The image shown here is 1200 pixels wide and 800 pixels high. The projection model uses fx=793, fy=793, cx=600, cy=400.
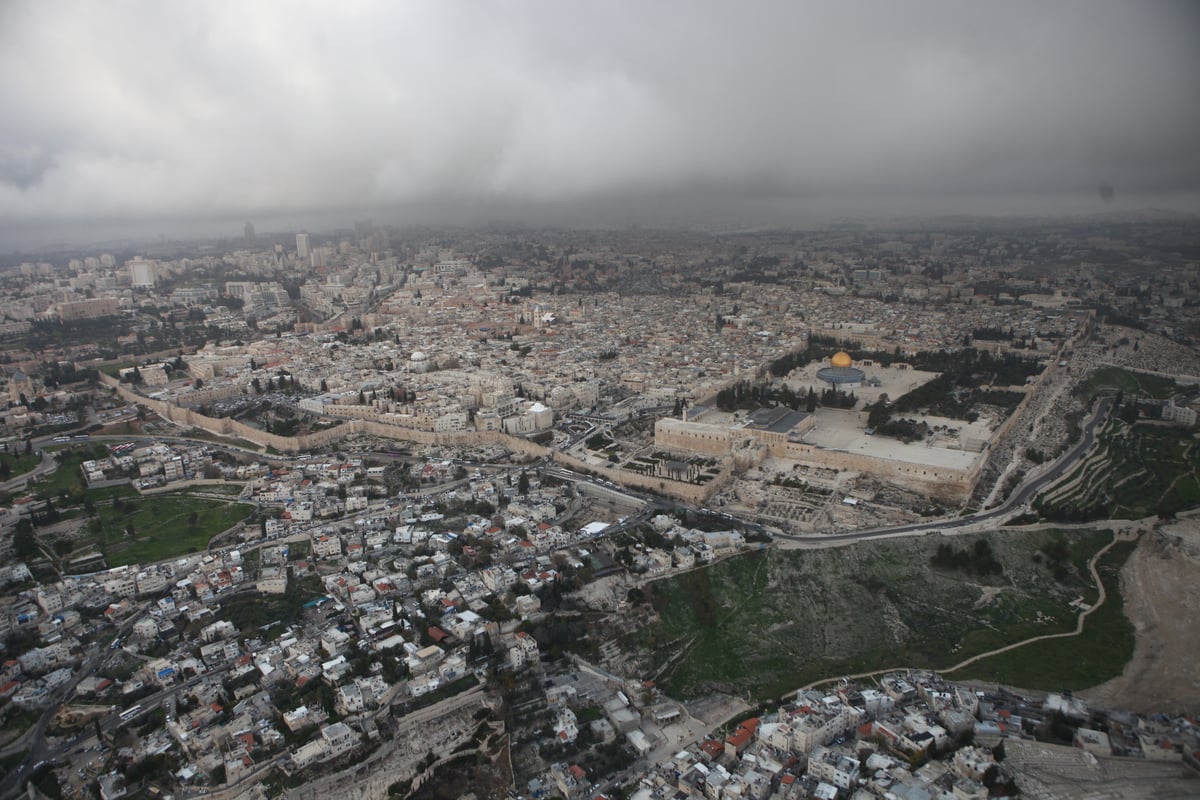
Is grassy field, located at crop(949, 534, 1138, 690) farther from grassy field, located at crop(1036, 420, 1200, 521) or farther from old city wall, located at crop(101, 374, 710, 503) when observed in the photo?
old city wall, located at crop(101, 374, 710, 503)

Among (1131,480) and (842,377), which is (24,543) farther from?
(1131,480)

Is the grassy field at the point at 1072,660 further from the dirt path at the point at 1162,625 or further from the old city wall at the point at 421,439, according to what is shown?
the old city wall at the point at 421,439

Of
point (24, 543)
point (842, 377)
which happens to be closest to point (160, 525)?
point (24, 543)

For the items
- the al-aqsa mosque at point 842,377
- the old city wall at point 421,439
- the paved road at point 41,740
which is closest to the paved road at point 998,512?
the old city wall at point 421,439

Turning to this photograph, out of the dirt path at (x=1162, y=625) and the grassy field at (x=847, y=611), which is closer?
the dirt path at (x=1162, y=625)

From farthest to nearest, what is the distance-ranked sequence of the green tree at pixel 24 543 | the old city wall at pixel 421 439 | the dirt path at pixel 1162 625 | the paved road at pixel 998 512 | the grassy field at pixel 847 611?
the old city wall at pixel 421 439 < the paved road at pixel 998 512 < the green tree at pixel 24 543 < the grassy field at pixel 847 611 < the dirt path at pixel 1162 625

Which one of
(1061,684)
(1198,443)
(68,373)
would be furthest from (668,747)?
(68,373)

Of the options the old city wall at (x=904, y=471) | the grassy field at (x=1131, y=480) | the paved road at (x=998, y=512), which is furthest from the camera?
the old city wall at (x=904, y=471)
